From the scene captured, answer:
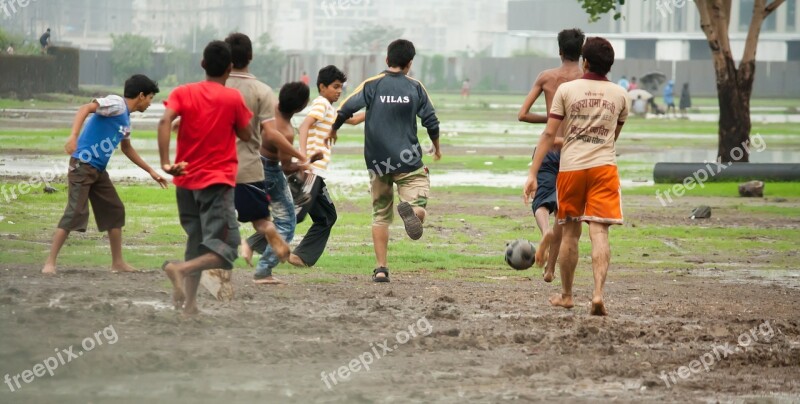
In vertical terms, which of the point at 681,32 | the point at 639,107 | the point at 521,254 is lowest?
the point at 521,254

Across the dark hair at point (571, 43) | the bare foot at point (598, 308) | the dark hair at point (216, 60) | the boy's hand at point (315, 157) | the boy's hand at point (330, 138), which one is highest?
the dark hair at point (571, 43)

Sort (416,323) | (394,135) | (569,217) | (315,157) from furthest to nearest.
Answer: (394,135) < (315,157) < (569,217) < (416,323)

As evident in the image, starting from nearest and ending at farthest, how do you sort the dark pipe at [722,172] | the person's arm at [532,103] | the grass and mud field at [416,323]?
the grass and mud field at [416,323]
the person's arm at [532,103]
the dark pipe at [722,172]

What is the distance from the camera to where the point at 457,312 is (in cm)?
934

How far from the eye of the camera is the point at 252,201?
951 centimetres

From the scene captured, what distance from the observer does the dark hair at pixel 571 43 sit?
10.2 metres

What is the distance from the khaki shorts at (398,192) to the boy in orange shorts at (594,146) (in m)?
1.86

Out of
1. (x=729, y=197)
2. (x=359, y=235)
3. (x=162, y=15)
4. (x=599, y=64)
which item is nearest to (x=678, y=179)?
(x=729, y=197)

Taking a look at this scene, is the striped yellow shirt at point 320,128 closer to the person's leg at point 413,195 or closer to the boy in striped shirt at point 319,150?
the boy in striped shirt at point 319,150

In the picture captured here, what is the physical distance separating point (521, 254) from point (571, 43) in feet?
5.71

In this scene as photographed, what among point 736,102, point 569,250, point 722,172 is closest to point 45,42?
point 736,102

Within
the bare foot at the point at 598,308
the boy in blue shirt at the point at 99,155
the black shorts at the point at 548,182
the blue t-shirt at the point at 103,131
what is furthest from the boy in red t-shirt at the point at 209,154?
the black shorts at the point at 548,182

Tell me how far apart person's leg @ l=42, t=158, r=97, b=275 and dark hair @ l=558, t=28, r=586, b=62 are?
386 centimetres

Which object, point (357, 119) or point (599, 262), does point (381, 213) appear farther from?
point (599, 262)
